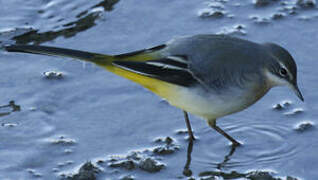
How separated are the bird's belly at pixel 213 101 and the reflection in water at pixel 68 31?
271 centimetres

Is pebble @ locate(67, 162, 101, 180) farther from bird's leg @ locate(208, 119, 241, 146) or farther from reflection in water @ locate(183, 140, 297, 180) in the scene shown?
bird's leg @ locate(208, 119, 241, 146)

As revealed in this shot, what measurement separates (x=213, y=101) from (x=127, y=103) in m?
1.39

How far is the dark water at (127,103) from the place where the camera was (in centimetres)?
740

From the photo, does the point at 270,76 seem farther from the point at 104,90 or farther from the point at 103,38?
the point at 103,38

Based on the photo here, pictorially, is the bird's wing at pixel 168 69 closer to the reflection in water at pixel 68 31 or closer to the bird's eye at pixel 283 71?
the bird's eye at pixel 283 71

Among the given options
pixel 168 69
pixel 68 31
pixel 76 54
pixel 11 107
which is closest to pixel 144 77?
pixel 168 69

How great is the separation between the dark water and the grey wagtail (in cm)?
54

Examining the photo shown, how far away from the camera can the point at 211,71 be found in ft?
23.7

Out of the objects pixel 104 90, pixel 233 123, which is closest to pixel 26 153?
pixel 104 90

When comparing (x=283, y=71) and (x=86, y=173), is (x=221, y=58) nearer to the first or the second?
(x=283, y=71)

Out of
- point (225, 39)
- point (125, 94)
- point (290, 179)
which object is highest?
point (225, 39)

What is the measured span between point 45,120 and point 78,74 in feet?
3.09

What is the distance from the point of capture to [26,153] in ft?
24.7

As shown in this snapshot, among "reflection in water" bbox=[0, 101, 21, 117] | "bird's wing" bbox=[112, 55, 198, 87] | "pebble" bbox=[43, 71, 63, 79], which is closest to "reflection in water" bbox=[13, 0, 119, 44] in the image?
"pebble" bbox=[43, 71, 63, 79]
